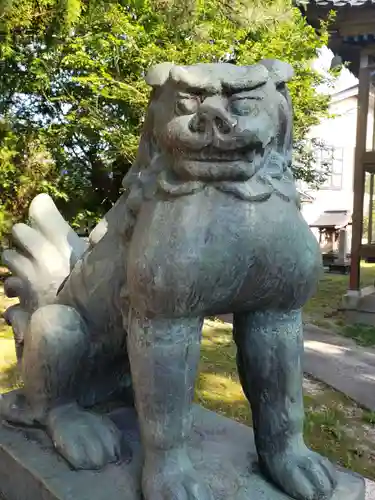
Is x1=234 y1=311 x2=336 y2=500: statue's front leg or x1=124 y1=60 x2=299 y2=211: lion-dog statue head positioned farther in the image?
x1=234 y1=311 x2=336 y2=500: statue's front leg

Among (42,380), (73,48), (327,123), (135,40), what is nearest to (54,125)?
(73,48)

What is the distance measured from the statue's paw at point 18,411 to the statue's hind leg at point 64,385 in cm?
2

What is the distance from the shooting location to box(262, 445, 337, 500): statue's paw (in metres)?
1.02

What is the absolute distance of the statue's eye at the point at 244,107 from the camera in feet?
3.02

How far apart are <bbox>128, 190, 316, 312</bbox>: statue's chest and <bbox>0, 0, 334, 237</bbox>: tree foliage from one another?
135 inches

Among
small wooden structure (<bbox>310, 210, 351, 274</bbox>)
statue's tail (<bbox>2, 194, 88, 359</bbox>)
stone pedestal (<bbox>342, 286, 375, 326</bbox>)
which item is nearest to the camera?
statue's tail (<bbox>2, 194, 88, 359</bbox>)

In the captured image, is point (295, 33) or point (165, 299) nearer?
point (165, 299)

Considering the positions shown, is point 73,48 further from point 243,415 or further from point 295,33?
point 243,415

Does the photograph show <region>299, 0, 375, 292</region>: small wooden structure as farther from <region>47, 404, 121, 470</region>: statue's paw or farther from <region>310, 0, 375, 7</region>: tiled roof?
<region>47, 404, 121, 470</region>: statue's paw

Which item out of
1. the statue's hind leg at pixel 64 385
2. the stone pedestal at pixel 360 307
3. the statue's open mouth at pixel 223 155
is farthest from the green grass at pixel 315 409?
the stone pedestal at pixel 360 307

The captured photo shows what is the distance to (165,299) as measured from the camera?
3.05 ft

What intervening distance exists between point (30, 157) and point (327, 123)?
447 inches

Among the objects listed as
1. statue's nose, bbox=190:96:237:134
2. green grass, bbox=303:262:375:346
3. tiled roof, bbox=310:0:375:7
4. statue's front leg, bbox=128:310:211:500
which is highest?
tiled roof, bbox=310:0:375:7

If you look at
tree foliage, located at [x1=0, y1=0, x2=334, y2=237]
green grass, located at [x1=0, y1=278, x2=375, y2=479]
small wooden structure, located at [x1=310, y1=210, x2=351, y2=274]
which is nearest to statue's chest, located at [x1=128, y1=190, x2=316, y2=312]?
green grass, located at [x1=0, y1=278, x2=375, y2=479]
